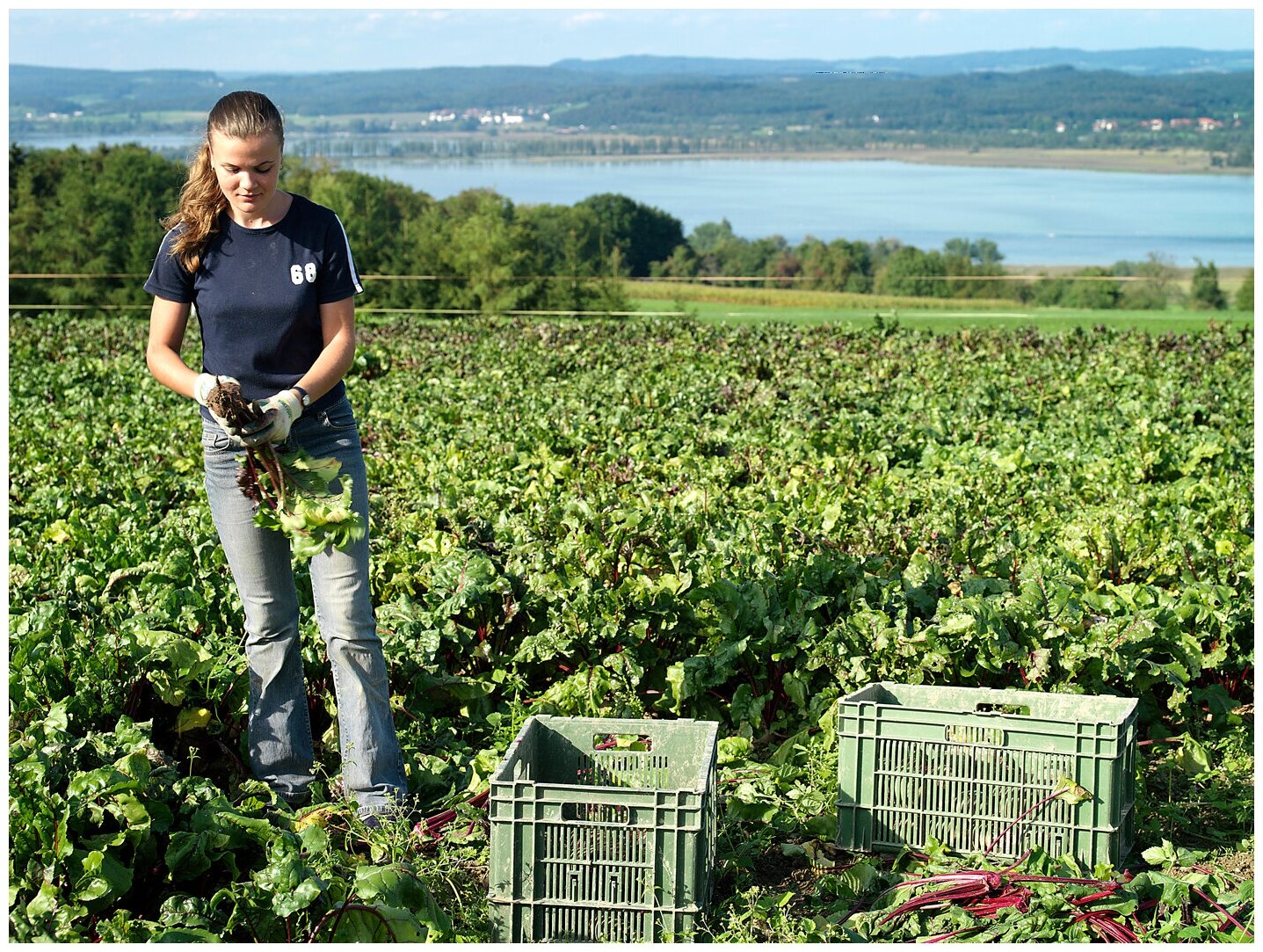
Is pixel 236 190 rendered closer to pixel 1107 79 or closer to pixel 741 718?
pixel 741 718

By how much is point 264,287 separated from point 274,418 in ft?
1.24

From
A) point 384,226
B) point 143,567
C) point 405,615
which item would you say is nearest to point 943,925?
point 405,615

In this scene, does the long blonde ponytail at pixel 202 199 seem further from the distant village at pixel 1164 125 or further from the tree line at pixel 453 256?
the distant village at pixel 1164 125

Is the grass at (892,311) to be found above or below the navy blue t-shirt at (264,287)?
below

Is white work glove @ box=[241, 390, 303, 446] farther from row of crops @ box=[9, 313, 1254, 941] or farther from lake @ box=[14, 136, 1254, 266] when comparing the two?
lake @ box=[14, 136, 1254, 266]

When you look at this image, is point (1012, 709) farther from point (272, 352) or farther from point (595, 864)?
point (272, 352)

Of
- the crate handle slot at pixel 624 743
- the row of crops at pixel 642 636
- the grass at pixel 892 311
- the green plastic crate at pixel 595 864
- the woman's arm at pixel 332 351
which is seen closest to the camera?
the green plastic crate at pixel 595 864

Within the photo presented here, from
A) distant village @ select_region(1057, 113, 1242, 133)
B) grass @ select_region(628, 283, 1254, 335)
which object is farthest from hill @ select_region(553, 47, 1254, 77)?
grass @ select_region(628, 283, 1254, 335)

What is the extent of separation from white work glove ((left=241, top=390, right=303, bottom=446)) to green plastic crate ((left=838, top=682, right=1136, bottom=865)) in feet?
5.18

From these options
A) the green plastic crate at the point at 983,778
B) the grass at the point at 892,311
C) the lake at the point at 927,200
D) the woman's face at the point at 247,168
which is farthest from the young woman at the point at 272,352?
the lake at the point at 927,200

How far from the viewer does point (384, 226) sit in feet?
116

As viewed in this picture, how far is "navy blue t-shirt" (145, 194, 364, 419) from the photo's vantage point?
3357 mm

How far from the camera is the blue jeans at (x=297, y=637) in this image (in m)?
3.46

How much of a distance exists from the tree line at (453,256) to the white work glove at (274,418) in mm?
21597
